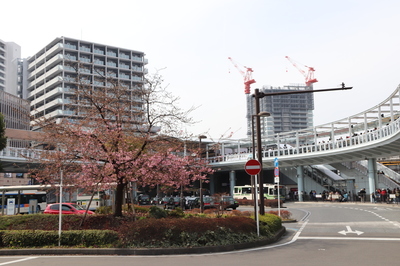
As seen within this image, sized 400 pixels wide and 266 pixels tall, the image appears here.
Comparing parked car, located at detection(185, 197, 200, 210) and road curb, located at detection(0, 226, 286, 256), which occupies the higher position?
road curb, located at detection(0, 226, 286, 256)

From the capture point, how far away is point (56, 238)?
11859 mm

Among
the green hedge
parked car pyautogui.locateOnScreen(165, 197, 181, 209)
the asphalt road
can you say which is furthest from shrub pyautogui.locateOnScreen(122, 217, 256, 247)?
parked car pyautogui.locateOnScreen(165, 197, 181, 209)

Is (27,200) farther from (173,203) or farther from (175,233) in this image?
(175,233)

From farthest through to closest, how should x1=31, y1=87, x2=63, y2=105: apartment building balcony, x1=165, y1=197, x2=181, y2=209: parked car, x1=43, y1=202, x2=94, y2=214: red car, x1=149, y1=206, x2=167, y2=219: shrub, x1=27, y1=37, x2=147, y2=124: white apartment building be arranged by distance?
x1=27, y1=37, x2=147, y2=124: white apartment building
x1=31, y1=87, x2=63, y2=105: apartment building balcony
x1=165, y1=197, x2=181, y2=209: parked car
x1=43, y1=202, x2=94, y2=214: red car
x1=149, y1=206, x2=167, y2=219: shrub

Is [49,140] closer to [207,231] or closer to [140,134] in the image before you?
[140,134]

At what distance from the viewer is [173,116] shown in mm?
15375

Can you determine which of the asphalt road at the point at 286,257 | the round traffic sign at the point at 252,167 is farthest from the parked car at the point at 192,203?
the asphalt road at the point at 286,257

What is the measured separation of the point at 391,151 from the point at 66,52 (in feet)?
243

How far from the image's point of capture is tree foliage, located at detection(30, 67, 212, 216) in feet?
46.4

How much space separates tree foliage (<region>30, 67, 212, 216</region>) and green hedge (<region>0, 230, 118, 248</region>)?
2596mm

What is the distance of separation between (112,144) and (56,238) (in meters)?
4.01

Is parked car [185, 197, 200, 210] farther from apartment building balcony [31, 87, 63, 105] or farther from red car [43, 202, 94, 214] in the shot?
apartment building balcony [31, 87, 63, 105]

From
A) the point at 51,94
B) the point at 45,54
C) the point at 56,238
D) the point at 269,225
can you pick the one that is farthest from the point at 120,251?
the point at 45,54

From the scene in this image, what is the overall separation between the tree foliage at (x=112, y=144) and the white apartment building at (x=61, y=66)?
6742 centimetres
